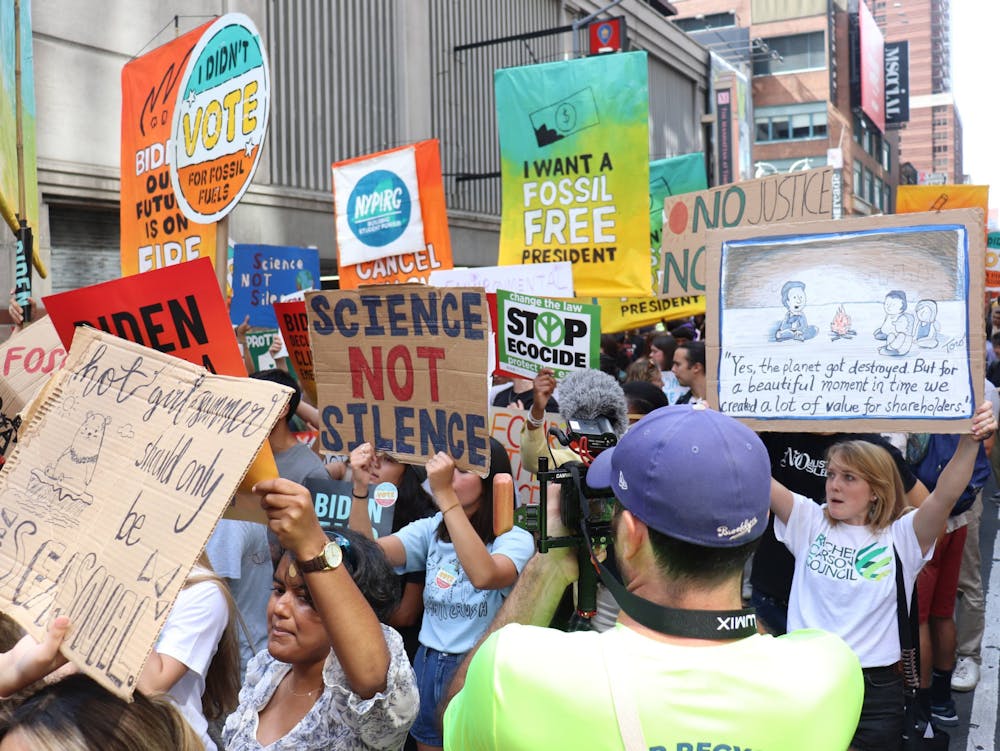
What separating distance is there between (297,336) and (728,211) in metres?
3.26

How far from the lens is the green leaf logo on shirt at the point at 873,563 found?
381cm

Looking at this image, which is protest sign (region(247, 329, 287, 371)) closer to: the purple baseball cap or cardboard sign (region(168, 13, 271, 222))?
cardboard sign (region(168, 13, 271, 222))

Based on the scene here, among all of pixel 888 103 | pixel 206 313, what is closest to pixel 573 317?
pixel 206 313

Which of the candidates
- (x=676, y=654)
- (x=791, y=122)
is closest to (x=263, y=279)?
(x=676, y=654)

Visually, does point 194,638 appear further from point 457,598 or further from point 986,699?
point 986,699

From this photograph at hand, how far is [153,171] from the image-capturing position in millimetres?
5578

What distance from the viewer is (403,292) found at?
3.98 metres

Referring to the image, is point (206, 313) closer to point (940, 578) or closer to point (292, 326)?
point (292, 326)

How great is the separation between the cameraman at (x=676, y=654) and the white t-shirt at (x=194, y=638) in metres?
1.06

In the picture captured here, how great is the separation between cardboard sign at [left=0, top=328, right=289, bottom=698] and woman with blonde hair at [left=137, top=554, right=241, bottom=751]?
1.73 ft

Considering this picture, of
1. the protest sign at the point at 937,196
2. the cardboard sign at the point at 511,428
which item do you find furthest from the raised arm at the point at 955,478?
the protest sign at the point at 937,196

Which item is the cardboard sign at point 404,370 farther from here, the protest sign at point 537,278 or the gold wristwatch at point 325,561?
the protest sign at point 537,278

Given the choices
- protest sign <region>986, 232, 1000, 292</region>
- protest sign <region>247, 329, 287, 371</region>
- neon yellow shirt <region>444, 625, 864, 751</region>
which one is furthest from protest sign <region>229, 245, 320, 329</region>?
protest sign <region>986, 232, 1000, 292</region>

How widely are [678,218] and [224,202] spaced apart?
368cm
